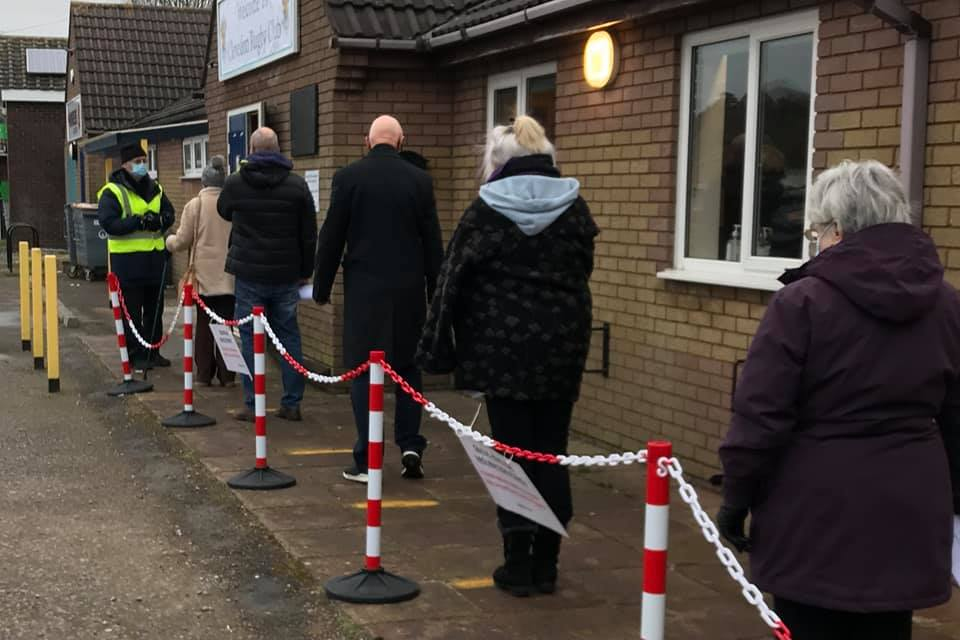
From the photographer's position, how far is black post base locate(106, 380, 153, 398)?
959cm

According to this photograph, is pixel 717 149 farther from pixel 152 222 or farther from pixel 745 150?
→ pixel 152 222

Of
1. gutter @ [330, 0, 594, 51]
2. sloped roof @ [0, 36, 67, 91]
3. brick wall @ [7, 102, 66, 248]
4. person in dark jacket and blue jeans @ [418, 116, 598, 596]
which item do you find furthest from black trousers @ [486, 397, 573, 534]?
sloped roof @ [0, 36, 67, 91]

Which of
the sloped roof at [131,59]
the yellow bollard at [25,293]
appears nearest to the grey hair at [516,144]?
the yellow bollard at [25,293]

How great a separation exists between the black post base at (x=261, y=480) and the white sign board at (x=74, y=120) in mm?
21175

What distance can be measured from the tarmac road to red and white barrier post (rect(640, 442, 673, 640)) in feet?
5.51

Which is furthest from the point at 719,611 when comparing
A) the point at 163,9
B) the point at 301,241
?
the point at 163,9

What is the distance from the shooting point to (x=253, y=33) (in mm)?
11898

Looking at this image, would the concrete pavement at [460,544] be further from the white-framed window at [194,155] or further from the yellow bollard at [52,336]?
the white-framed window at [194,155]

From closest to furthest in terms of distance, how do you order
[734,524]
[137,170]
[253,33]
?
[734,524] → [137,170] → [253,33]

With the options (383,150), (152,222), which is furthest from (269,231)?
(152,222)

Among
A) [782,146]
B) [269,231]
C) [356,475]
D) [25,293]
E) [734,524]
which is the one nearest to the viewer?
[734,524]

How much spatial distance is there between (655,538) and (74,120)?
26.9m

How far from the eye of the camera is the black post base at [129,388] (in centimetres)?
959

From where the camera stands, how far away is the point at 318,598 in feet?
Result: 16.1
